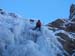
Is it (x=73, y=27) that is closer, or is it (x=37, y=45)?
(x=37, y=45)

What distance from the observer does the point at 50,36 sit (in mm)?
35406

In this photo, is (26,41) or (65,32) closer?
(26,41)

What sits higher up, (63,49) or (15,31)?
(15,31)

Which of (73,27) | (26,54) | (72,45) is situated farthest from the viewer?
(73,27)

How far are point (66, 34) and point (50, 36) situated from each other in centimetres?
225

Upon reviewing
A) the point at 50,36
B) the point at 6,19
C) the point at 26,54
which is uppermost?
the point at 6,19

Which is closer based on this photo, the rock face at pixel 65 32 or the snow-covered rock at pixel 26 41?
the snow-covered rock at pixel 26 41

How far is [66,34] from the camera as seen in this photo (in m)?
36.0

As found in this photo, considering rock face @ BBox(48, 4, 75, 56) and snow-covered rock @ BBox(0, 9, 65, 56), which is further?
rock face @ BBox(48, 4, 75, 56)

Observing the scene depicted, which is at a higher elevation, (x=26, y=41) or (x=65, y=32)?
(x=65, y=32)

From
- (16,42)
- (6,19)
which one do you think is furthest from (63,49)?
(6,19)

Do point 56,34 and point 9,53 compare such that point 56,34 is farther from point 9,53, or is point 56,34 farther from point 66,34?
point 9,53

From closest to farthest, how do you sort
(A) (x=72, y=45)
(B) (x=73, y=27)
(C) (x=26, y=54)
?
(C) (x=26, y=54) → (A) (x=72, y=45) → (B) (x=73, y=27)

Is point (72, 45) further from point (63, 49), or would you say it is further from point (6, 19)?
point (6, 19)
